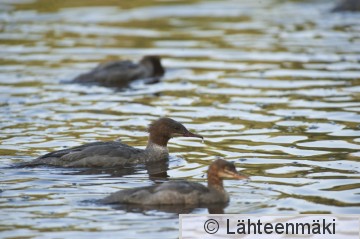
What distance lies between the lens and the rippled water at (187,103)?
12.4 metres

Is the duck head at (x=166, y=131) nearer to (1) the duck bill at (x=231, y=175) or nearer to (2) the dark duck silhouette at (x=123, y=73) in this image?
(1) the duck bill at (x=231, y=175)

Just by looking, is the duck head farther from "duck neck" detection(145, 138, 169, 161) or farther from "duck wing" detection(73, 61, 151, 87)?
"duck wing" detection(73, 61, 151, 87)

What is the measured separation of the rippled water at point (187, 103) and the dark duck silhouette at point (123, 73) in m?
0.37

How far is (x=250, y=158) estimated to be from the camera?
1513 centimetres

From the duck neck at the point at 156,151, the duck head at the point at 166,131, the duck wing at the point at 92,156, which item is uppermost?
the duck head at the point at 166,131

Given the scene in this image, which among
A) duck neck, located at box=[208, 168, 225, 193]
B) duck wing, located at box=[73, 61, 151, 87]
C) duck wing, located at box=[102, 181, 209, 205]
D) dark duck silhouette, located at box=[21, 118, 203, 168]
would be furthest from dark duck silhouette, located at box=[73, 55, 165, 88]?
duck wing, located at box=[102, 181, 209, 205]

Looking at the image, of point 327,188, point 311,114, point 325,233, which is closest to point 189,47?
point 311,114

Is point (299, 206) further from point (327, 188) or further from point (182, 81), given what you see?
point (182, 81)

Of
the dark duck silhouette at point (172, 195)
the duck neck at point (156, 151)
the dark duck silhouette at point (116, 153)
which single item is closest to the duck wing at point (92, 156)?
the dark duck silhouette at point (116, 153)

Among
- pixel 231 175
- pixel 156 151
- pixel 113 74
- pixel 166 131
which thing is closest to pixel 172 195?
pixel 231 175

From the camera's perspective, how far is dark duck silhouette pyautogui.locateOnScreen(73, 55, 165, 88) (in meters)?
22.1

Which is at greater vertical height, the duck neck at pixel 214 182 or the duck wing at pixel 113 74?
the duck neck at pixel 214 182

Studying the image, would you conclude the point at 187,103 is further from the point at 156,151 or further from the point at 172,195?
the point at 172,195

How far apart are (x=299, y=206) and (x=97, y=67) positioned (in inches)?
428
